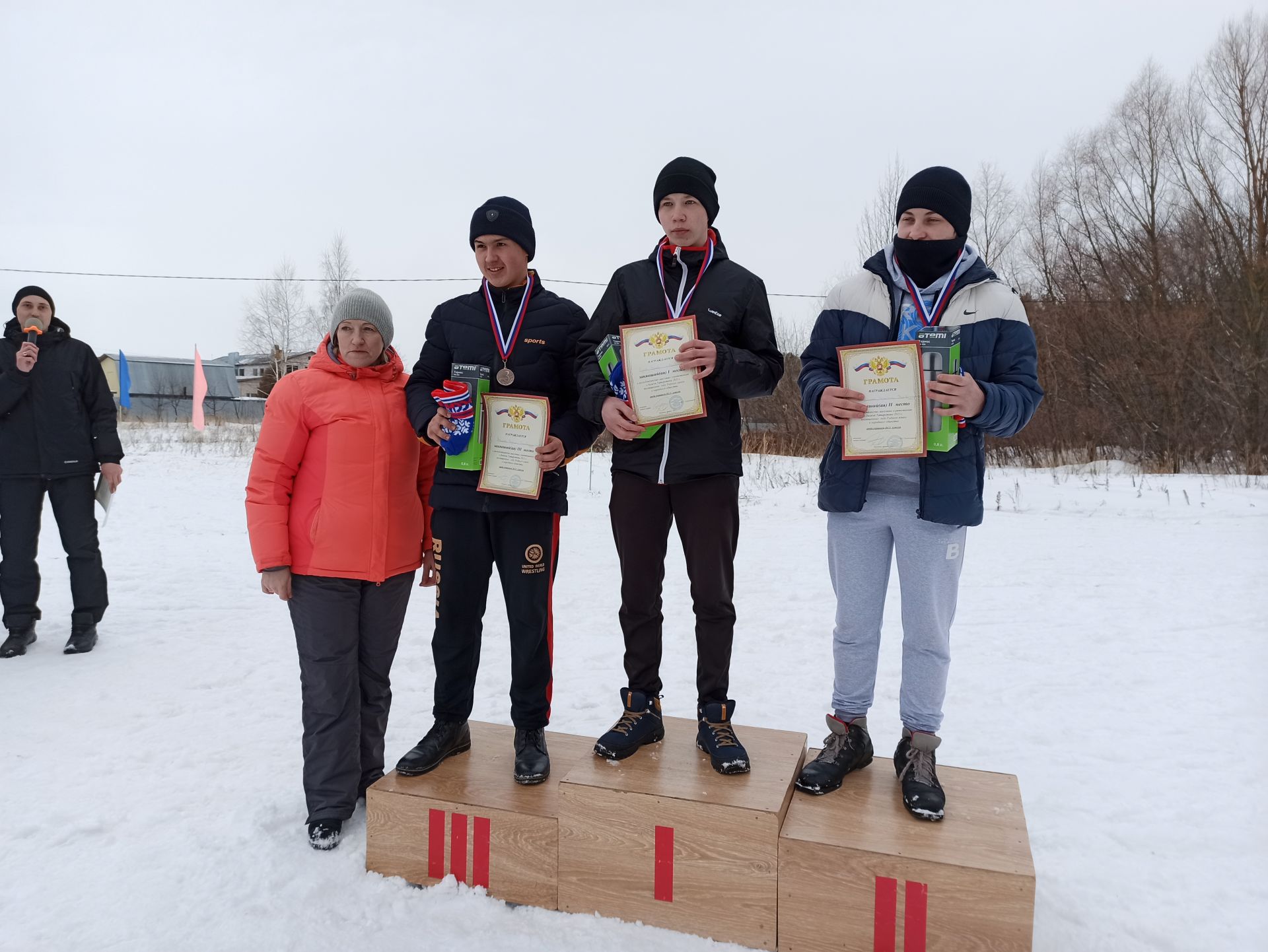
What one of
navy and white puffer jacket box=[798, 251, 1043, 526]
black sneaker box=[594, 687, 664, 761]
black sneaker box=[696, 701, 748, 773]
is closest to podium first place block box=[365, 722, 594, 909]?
black sneaker box=[594, 687, 664, 761]

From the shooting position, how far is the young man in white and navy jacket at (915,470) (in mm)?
2543

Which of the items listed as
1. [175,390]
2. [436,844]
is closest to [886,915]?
[436,844]

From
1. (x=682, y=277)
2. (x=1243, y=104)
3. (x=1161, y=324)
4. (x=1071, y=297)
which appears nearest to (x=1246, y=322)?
(x=1161, y=324)

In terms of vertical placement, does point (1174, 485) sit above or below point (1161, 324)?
below

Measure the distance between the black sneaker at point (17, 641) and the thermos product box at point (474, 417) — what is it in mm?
3809

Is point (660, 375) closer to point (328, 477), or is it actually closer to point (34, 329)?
point (328, 477)

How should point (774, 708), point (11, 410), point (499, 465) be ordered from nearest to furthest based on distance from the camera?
point (499, 465), point (774, 708), point (11, 410)

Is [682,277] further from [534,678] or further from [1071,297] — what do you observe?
[1071,297]

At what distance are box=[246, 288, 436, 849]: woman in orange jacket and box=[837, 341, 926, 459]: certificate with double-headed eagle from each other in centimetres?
164

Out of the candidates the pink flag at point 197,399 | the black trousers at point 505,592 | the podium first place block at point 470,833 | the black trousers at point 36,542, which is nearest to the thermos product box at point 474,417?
the black trousers at point 505,592

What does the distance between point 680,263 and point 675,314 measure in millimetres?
184

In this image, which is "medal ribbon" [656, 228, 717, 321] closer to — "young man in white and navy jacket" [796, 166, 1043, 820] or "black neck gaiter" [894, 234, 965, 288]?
"young man in white and navy jacket" [796, 166, 1043, 820]

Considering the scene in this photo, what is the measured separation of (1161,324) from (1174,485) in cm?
720

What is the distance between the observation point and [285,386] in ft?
9.73
